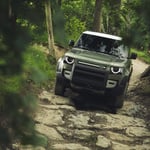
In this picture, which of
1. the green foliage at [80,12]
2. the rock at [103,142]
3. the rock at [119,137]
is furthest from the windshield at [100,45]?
the green foliage at [80,12]

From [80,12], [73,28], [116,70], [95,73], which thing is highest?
[116,70]

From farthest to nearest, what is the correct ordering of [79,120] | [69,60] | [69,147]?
[69,60], [79,120], [69,147]

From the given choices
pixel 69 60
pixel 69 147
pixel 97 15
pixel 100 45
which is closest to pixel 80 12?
pixel 97 15

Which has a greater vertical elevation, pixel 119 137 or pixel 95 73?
pixel 95 73

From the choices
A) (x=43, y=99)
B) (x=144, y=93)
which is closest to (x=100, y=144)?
(x=43, y=99)

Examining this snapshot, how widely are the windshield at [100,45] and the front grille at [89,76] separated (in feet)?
3.72

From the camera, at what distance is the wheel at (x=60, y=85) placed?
37.7 ft

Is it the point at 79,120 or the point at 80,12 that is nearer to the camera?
the point at 79,120

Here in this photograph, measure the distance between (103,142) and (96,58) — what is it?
304 cm

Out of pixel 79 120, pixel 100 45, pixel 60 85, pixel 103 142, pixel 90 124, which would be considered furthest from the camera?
pixel 100 45

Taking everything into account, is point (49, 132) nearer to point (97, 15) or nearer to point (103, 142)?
point (103, 142)

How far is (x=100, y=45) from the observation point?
12227mm

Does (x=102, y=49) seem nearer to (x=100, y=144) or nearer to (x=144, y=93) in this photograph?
(x=144, y=93)

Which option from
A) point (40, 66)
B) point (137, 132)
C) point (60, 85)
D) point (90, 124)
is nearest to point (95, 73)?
point (60, 85)
